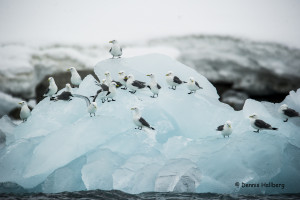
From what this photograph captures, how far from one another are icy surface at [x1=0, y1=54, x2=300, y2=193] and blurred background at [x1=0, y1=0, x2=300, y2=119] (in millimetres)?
5579

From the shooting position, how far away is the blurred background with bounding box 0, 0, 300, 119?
1332cm

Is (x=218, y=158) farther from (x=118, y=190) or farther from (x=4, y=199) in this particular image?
(x=4, y=199)

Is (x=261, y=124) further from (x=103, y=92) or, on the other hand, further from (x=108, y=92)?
(x=103, y=92)

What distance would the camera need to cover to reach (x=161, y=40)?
15188mm

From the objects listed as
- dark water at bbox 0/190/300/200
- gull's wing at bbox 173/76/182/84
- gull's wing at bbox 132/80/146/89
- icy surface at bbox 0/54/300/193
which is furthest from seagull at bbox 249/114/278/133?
gull's wing at bbox 132/80/146/89

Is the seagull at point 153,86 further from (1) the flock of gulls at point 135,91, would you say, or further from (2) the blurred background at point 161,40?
(2) the blurred background at point 161,40

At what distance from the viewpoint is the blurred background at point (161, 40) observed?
1332cm

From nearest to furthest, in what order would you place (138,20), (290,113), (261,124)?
(261,124) < (290,113) < (138,20)

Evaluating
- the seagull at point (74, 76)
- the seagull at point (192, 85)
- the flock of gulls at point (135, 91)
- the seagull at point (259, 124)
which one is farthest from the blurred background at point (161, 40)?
the seagull at point (259, 124)

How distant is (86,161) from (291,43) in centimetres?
918

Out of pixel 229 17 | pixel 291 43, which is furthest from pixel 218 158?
pixel 229 17

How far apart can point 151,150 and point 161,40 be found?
363 inches

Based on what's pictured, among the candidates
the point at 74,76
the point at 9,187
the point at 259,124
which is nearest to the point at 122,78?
Answer: the point at 74,76

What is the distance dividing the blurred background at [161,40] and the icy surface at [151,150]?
5.58 meters
